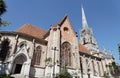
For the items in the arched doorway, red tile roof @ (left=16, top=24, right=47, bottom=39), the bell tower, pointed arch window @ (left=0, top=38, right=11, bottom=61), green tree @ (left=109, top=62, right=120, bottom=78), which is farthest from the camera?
the bell tower

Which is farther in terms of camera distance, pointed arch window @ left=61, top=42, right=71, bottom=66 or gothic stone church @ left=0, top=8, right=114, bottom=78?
pointed arch window @ left=61, top=42, right=71, bottom=66

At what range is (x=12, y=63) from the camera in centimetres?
1845

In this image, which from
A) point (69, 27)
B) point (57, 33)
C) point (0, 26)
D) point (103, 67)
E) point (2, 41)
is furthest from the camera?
point (103, 67)

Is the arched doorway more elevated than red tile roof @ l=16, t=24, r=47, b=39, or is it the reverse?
red tile roof @ l=16, t=24, r=47, b=39

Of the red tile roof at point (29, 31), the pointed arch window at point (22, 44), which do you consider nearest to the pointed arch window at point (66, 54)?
the red tile roof at point (29, 31)

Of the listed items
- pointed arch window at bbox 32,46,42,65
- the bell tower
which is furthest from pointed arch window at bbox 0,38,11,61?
the bell tower

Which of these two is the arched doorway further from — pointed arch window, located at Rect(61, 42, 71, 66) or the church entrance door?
pointed arch window, located at Rect(61, 42, 71, 66)

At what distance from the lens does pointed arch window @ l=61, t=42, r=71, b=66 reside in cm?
2320

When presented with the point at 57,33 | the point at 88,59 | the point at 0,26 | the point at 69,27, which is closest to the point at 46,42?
the point at 57,33

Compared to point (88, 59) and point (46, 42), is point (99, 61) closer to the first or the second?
point (88, 59)

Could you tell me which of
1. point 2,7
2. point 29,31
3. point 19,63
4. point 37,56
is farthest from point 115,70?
point 2,7

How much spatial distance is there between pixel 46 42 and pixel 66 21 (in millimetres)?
7942

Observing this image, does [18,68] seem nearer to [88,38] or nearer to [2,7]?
[2,7]

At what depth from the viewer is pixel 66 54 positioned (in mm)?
24562
